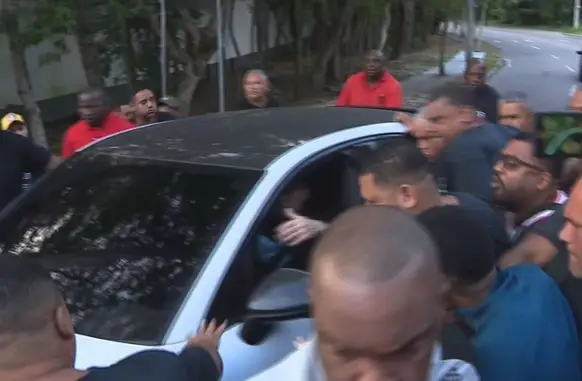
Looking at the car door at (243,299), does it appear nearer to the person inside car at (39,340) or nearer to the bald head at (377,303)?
the person inside car at (39,340)

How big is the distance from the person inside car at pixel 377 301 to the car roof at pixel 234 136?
2.01m

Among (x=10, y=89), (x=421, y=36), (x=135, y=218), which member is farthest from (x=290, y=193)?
(x=421, y=36)

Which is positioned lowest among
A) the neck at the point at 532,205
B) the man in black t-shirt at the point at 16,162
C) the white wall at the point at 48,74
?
the white wall at the point at 48,74

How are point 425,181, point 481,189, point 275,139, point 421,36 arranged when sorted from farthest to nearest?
point 421,36
point 481,189
point 275,139
point 425,181

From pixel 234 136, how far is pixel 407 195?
1132 mm

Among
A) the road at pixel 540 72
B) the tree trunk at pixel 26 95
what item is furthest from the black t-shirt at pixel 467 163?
the road at pixel 540 72

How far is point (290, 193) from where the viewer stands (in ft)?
11.8

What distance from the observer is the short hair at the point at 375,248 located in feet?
4.86

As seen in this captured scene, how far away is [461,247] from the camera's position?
2.15 m

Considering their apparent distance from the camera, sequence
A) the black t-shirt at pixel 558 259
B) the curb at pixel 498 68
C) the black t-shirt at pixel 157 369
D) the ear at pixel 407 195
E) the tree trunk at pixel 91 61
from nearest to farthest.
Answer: the black t-shirt at pixel 157 369 → the black t-shirt at pixel 558 259 → the ear at pixel 407 195 → the tree trunk at pixel 91 61 → the curb at pixel 498 68

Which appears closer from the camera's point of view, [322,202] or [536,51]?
[322,202]

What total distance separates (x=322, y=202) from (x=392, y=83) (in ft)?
16.9

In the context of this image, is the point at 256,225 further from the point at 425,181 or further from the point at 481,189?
the point at 481,189

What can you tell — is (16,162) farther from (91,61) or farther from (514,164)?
(91,61)
